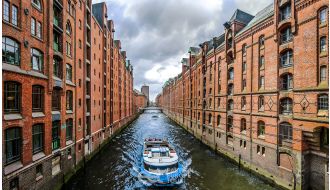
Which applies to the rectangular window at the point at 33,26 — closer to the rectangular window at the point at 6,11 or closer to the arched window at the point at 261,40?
the rectangular window at the point at 6,11

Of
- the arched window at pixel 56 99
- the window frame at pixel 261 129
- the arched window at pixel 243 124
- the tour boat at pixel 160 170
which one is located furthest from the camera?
the arched window at pixel 243 124

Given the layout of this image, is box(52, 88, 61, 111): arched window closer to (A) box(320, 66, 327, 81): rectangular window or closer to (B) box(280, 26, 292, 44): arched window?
(B) box(280, 26, 292, 44): arched window

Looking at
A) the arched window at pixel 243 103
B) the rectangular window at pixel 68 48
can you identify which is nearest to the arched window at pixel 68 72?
the rectangular window at pixel 68 48

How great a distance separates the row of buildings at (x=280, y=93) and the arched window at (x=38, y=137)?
800 inches

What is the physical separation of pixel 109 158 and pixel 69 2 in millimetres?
20441

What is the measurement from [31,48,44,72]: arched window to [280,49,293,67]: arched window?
68.9 ft

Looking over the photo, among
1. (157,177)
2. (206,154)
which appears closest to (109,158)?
(157,177)

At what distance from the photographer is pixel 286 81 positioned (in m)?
19.0

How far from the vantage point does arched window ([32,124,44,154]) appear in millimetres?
15407

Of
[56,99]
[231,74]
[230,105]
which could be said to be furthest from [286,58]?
[56,99]

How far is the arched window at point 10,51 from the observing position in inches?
499

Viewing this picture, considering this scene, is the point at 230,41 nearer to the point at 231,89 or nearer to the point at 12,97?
the point at 231,89

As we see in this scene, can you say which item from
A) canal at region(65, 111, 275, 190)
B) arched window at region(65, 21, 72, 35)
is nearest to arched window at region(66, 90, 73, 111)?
arched window at region(65, 21, 72, 35)

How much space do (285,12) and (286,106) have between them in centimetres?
861
